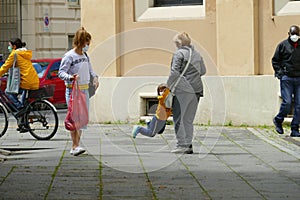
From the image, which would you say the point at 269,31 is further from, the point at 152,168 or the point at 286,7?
the point at 152,168

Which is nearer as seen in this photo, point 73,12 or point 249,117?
point 249,117

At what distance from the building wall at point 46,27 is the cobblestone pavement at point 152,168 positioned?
1956cm

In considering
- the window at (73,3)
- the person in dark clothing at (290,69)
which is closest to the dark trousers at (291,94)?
the person in dark clothing at (290,69)

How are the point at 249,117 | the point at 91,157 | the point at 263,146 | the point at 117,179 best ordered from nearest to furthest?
the point at 117,179
the point at 91,157
the point at 263,146
the point at 249,117

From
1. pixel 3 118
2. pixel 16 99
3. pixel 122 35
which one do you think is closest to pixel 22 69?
pixel 16 99

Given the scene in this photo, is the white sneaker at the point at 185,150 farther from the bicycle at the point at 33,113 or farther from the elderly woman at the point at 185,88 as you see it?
the bicycle at the point at 33,113

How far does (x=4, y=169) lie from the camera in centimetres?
1074

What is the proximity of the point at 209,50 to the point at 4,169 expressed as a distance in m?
7.61

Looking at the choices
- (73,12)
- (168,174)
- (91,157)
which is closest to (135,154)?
(91,157)

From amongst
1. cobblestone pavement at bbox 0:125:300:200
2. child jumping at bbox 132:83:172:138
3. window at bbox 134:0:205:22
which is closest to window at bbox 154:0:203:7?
window at bbox 134:0:205:22

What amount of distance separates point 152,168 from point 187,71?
212cm

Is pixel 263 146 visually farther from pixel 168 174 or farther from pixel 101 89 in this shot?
pixel 101 89

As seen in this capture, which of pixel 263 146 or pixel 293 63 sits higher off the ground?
pixel 293 63

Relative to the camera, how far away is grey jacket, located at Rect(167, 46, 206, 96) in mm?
12531
